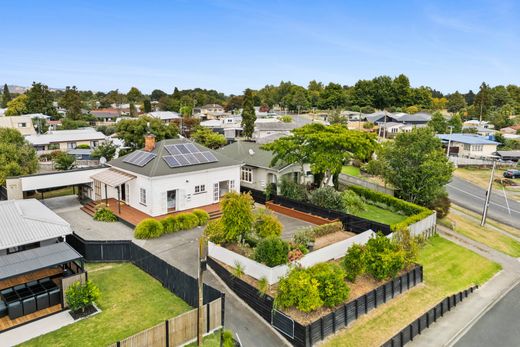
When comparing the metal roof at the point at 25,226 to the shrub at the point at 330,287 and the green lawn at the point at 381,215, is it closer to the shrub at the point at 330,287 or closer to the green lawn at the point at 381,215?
the shrub at the point at 330,287

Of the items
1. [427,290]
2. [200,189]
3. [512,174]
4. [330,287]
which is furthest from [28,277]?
[512,174]

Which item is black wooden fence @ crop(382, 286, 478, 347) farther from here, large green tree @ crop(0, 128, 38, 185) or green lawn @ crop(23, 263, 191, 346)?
large green tree @ crop(0, 128, 38, 185)

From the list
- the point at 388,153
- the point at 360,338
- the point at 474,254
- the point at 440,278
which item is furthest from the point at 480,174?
the point at 360,338

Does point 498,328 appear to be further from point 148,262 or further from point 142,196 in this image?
point 142,196

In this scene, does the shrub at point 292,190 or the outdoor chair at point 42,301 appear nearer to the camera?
the outdoor chair at point 42,301

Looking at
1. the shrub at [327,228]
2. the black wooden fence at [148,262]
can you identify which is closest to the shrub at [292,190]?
the shrub at [327,228]

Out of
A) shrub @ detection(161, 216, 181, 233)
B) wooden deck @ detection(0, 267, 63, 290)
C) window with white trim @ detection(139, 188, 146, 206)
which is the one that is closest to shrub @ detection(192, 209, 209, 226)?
shrub @ detection(161, 216, 181, 233)

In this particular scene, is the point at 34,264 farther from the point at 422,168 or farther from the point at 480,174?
the point at 480,174
